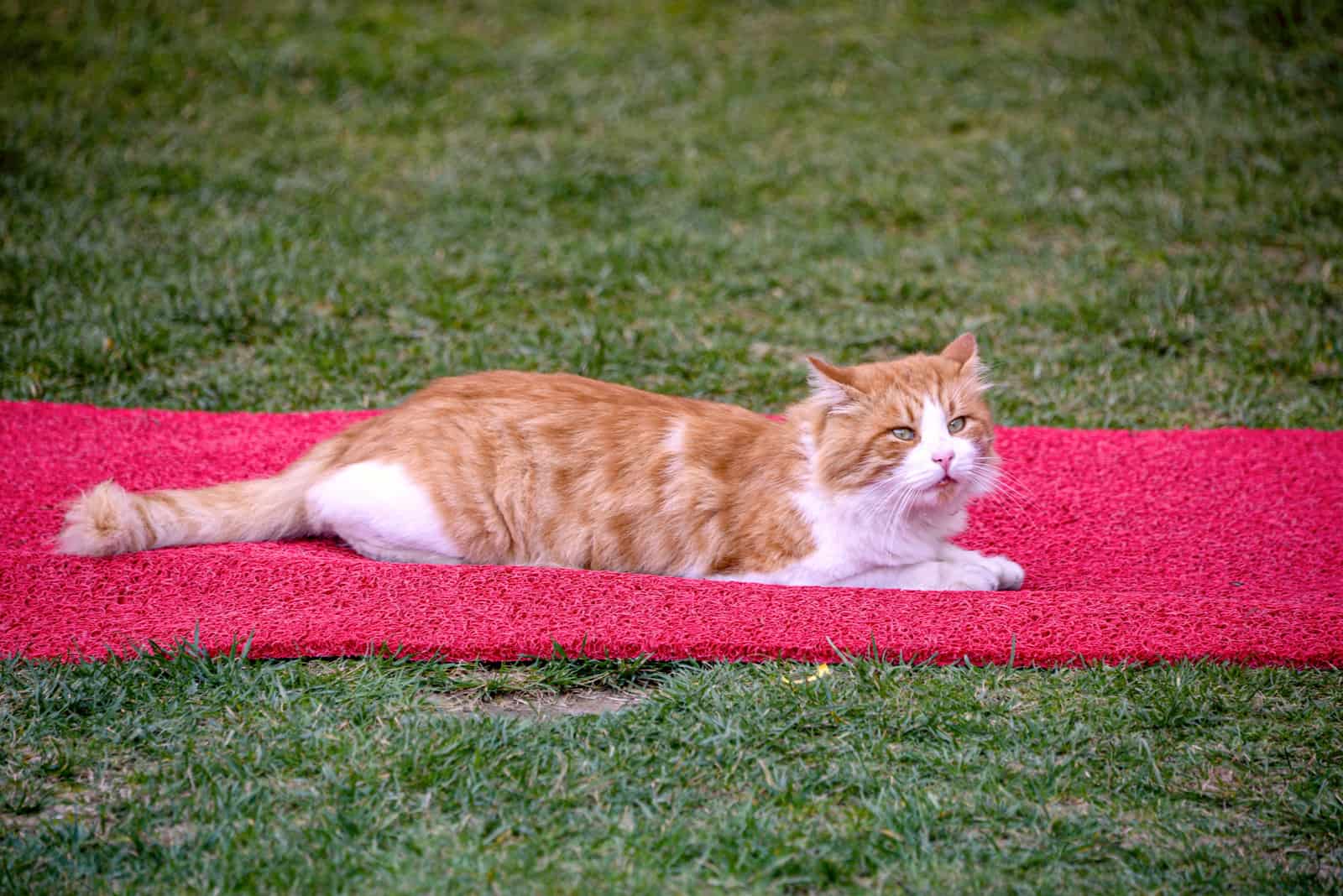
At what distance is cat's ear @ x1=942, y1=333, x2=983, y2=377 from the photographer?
3.85 metres

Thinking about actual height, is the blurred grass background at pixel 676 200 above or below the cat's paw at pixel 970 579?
above

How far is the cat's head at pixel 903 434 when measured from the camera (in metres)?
3.61

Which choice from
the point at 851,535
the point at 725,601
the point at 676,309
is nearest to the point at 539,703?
the point at 725,601

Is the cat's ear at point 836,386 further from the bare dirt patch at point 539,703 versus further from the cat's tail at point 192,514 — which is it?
the cat's tail at point 192,514

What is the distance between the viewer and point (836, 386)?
12.2 feet

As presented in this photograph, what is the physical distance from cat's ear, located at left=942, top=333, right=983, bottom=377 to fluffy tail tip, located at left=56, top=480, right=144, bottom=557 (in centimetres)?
246

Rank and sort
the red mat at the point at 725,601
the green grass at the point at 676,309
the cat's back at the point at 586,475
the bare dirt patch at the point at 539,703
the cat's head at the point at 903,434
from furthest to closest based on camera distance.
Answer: the cat's back at the point at 586,475 → the cat's head at the point at 903,434 → the red mat at the point at 725,601 → the bare dirt patch at the point at 539,703 → the green grass at the point at 676,309

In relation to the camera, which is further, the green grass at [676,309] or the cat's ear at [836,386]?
the cat's ear at [836,386]

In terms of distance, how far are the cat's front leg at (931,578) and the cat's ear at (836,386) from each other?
49 cm

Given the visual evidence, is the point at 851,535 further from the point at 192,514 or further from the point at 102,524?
the point at 102,524

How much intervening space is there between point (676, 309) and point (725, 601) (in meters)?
3.31

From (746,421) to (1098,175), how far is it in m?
4.90

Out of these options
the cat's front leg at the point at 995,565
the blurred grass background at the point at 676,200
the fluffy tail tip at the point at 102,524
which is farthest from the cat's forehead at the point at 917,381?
the fluffy tail tip at the point at 102,524

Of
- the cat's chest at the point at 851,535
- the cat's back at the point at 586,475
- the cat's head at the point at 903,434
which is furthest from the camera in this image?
the cat's back at the point at 586,475
